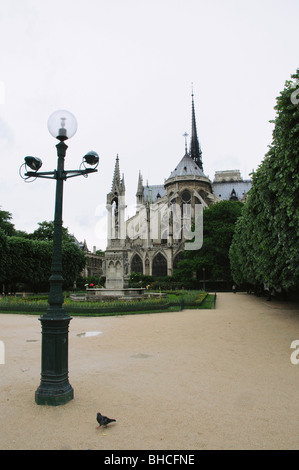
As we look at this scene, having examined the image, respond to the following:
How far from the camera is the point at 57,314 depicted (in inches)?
233

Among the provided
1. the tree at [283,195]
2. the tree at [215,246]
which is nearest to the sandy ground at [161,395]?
the tree at [283,195]

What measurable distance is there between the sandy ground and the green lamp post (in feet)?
0.83

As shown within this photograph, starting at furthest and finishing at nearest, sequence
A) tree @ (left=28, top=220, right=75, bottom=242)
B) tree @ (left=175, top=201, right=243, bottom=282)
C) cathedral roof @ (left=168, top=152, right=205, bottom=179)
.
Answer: cathedral roof @ (left=168, top=152, right=205, bottom=179) < tree @ (left=28, top=220, right=75, bottom=242) < tree @ (left=175, top=201, right=243, bottom=282)

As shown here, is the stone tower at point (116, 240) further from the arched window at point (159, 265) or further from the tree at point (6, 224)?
the arched window at point (159, 265)

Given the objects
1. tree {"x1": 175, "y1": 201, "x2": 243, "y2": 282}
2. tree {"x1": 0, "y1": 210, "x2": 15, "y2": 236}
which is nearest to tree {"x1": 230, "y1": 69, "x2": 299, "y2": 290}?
tree {"x1": 175, "y1": 201, "x2": 243, "y2": 282}

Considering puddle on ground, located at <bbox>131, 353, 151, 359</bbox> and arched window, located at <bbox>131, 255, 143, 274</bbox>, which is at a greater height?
arched window, located at <bbox>131, 255, 143, 274</bbox>

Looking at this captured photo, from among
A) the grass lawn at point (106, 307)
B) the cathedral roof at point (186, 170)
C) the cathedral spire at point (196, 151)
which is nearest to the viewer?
the grass lawn at point (106, 307)

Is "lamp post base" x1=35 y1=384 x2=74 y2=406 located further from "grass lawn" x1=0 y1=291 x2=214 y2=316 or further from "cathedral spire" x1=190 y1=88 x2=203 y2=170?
"cathedral spire" x1=190 y1=88 x2=203 y2=170

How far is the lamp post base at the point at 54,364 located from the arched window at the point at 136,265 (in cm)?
6243

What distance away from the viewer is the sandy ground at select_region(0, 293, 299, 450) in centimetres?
443

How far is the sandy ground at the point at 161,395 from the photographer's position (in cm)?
443
